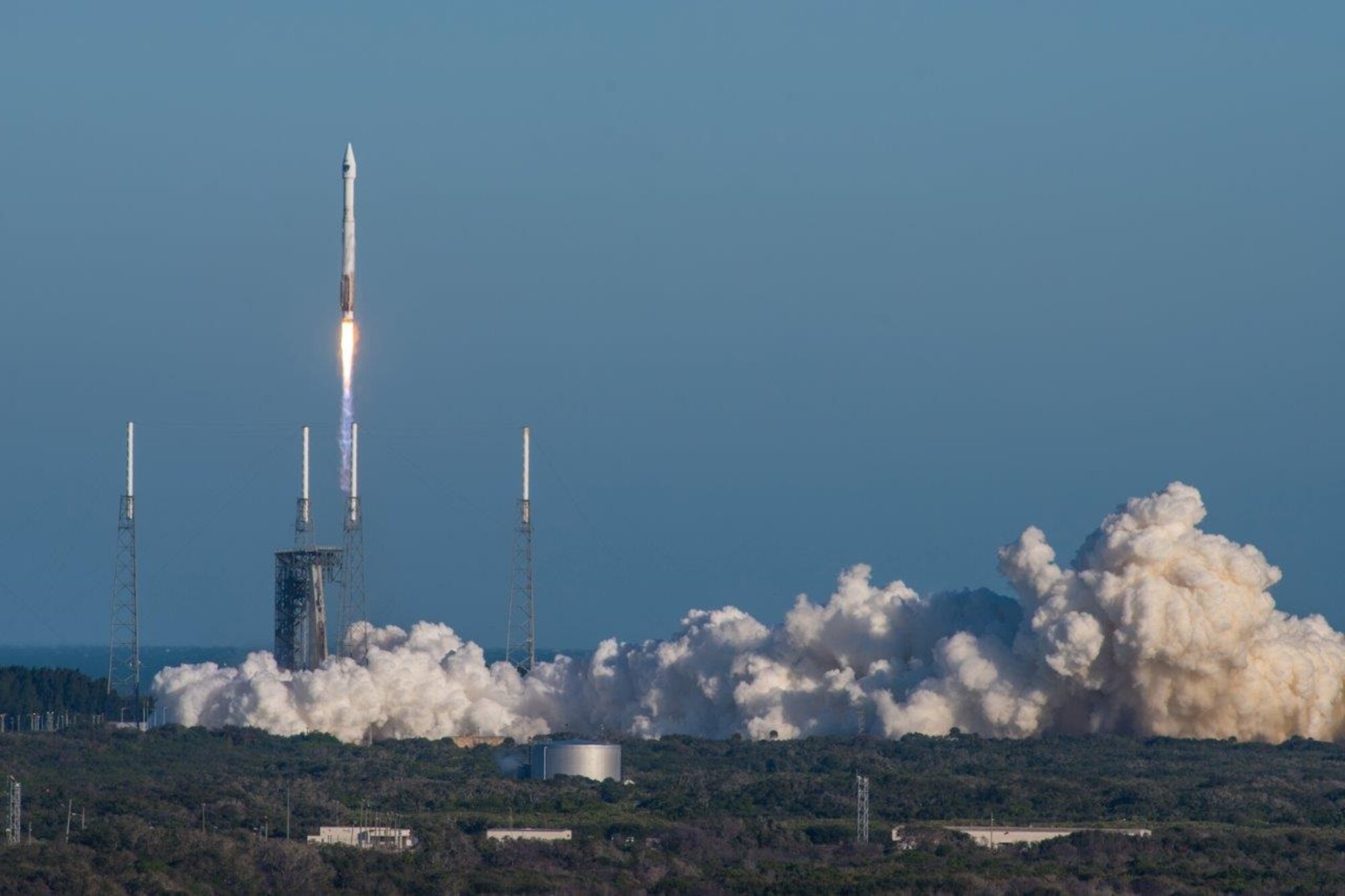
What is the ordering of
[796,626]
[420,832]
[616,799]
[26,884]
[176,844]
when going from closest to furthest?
[26,884] → [176,844] → [420,832] → [616,799] → [796,626]

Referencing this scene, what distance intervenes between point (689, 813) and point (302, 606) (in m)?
21.9

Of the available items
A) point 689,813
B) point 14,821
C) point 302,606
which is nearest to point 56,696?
point 302,606

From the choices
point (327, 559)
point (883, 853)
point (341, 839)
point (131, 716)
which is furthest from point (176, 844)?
point (131, 716)

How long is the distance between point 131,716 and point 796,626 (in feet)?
64.2

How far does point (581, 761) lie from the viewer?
72.2 m

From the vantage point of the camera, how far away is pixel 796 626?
8006cm

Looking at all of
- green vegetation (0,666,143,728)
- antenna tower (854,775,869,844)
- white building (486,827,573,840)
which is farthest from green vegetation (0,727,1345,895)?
green vegetation (0,666,143,728)

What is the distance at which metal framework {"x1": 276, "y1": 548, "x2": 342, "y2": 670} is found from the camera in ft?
270

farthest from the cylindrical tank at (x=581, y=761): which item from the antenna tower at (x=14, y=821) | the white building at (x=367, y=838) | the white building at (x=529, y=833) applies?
the antenna tower at (x=14, y=821)

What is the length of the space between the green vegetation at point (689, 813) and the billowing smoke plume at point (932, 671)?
3.95 ft

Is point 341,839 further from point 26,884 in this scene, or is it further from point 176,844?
point 26,884

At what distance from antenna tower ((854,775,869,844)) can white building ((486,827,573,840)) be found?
18.4ft

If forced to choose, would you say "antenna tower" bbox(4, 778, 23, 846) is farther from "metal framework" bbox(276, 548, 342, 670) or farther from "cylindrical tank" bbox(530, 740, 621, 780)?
"metal framework" bbox(276, 548, 342, 670)

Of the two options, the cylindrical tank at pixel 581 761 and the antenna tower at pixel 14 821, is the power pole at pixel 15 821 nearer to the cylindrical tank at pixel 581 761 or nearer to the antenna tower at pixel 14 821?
the antenna tower at pixel 14 821
